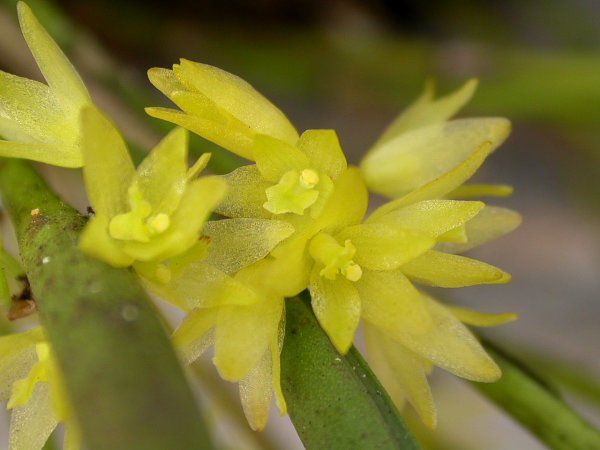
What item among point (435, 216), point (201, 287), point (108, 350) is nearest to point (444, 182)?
point (435, 216)

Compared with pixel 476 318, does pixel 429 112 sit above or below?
above

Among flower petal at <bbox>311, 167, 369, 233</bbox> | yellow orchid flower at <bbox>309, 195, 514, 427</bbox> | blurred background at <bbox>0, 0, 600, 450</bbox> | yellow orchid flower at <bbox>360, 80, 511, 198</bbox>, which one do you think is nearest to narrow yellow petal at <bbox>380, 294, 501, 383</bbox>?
yellow orchid flower at <bbox>309, 195, 514, 427</bbox>

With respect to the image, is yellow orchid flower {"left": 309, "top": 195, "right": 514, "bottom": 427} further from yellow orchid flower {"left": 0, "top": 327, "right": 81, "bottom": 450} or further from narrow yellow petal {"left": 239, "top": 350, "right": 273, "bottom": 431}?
yellow orchid flower {"left": 0, "top": 327, "right": 81, "bottom": 450}

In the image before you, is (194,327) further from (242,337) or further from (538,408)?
(538,408)

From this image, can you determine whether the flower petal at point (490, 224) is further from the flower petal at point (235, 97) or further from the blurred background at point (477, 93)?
the blurred background at point (477, 93)

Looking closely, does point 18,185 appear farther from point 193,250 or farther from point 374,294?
point 374,294
